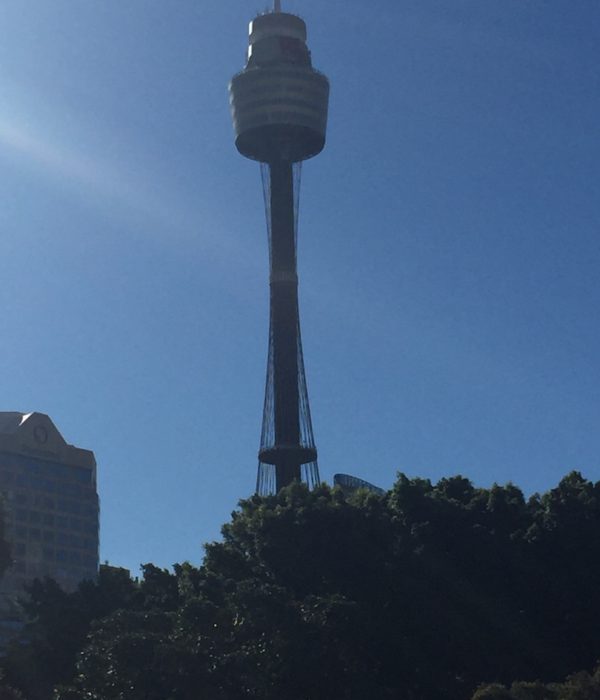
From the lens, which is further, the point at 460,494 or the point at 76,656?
the point at 460,494

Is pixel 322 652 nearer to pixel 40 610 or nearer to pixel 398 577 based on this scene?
pixel 398 577

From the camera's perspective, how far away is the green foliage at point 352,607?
7375cm

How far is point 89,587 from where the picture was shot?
91500 mm

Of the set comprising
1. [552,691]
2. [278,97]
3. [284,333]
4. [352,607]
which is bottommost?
[552,691]

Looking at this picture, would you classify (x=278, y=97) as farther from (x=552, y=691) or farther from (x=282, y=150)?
(x=552, y=691)

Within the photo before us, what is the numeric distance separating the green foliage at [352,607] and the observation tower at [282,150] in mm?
77640

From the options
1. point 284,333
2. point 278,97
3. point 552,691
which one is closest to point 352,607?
point 552,691

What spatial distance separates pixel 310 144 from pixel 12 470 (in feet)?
194

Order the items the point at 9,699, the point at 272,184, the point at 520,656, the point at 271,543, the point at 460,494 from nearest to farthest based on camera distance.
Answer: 1. the point at 9,699
2. the point at 520,656
3. the point at 271,543
4. the point at 460,494
5. the point at 272,184

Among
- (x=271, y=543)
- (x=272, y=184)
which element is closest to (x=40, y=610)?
(x=271, y=543)

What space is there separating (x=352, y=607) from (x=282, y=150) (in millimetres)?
117716

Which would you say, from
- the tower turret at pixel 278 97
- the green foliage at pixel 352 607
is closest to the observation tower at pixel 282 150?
the tower turret at pixel 278 97

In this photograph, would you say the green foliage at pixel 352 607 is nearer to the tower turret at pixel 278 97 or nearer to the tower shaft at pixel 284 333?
the tower shaft at pixel 284 333

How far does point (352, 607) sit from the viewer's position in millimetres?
75875
